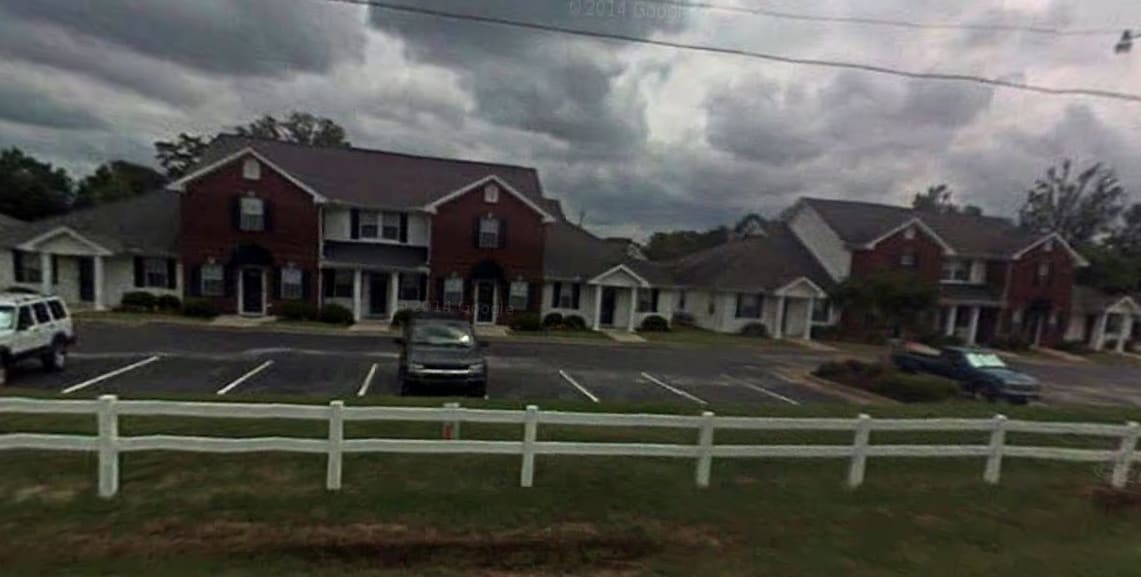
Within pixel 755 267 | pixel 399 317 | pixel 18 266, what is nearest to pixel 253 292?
pixel 399 317

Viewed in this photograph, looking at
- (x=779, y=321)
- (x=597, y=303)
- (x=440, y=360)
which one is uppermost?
(x=440, y=360)

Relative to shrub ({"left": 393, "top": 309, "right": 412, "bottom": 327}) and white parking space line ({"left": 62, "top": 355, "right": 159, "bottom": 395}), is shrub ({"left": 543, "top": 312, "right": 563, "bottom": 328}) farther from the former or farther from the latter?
white parking space line ({"left": 62, "top": 355, "right": 159, "bottom": 395})

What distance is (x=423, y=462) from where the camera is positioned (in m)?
7.35

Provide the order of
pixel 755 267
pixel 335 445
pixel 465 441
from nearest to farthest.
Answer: pixel 335 445
pixel 465 441
pixel 755 267

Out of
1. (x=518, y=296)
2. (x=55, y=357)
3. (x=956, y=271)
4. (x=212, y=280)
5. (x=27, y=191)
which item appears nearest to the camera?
(x=55, y=357)

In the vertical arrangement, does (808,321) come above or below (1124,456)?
below

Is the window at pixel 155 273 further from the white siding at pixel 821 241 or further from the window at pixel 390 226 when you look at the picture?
the white siding at pixel 821 241

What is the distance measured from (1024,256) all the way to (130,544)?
170ft

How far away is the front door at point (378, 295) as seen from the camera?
112 ft

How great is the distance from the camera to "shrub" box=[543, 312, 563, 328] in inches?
1373

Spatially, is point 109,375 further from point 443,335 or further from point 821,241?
point 821,241

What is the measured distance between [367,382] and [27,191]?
171 feet

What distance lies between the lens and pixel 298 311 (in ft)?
102

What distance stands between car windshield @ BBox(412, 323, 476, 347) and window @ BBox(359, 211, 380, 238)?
1934 cm
